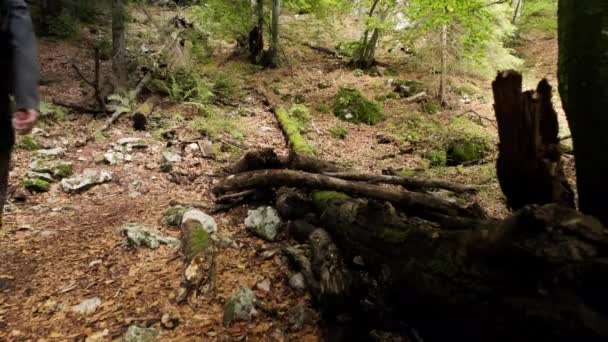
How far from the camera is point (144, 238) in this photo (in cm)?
450

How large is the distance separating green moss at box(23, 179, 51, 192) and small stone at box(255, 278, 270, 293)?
177 inches

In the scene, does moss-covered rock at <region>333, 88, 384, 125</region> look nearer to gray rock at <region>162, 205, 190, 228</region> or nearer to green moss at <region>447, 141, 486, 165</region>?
green moss at <region>447, 141, 486, 165</region>

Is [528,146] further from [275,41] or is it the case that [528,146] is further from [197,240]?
[275,41]

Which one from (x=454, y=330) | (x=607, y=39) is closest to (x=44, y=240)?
(x=454, y=330)

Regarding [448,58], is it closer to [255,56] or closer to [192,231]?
[255,56]

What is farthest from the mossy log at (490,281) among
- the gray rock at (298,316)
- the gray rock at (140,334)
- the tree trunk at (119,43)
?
the tree trunk at (119,43)

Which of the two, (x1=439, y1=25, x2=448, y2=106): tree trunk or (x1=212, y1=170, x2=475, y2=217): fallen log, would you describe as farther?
(x1=439, y1=25, x2=448, y2=106): tree trunk

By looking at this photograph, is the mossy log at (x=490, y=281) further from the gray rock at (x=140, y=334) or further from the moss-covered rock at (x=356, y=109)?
the moss-covered rock at (x=356, y=109)

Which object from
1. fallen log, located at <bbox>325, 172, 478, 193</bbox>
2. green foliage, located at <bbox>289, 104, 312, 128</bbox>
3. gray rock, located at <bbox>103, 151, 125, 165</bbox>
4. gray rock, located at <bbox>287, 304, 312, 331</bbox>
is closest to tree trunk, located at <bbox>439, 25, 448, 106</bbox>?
green foliage, located at <bbox>289, 104, 312, 128</bbox>

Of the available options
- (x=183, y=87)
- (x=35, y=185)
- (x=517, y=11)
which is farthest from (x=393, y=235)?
(x=517, y=11)

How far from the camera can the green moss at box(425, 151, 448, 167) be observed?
29.2ft

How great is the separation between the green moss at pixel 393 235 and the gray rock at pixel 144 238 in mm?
2650

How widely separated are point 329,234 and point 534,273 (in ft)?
7.21

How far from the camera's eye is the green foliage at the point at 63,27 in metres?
15.0
